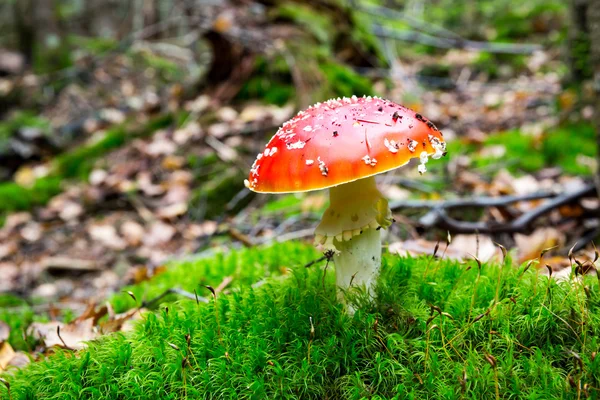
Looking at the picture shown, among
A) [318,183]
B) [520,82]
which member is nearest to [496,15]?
[520,82]

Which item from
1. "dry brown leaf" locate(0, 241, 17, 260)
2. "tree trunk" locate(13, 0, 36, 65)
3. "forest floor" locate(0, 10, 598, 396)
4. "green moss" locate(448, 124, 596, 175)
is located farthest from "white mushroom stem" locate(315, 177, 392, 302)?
"tree trunk" locate(13, 0, 36, 65)

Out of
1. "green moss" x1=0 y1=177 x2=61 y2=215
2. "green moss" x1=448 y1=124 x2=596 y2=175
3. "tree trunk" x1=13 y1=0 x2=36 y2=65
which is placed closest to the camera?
"green moss" x1=448 y1=124 x2=596 y2=175

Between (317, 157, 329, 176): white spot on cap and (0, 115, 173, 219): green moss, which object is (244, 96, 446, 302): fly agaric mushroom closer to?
(317, 157, 329, 176): white spot on cap

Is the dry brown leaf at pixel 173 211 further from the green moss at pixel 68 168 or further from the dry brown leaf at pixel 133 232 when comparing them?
the green moss at pixel 68 168

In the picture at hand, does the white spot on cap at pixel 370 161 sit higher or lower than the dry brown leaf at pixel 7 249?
higher

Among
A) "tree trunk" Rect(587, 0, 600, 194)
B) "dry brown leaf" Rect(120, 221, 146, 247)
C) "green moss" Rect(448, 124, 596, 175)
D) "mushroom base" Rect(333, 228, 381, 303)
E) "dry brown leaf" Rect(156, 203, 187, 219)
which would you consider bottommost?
"dry brown leaf" Rect(120, 221, 146, 247)

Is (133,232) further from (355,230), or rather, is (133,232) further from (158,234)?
(355,230)

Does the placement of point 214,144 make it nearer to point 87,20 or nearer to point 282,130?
point 282,130

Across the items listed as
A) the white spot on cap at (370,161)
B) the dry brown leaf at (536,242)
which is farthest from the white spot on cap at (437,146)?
the dry brown leaf at (536,242)
